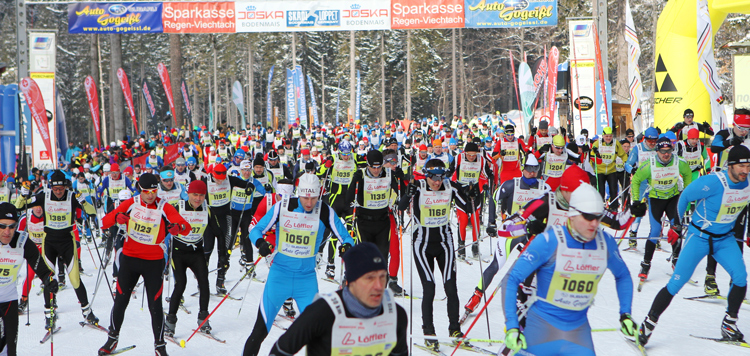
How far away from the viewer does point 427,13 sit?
22.8 m

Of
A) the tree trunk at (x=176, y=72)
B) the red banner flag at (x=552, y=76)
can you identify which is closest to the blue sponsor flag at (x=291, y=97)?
the tree trunk at (x=176, y=72)

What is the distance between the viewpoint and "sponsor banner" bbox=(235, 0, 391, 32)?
22828 millimetres

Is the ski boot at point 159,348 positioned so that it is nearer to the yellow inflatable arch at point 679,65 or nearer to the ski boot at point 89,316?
the ski boot at point 89,316

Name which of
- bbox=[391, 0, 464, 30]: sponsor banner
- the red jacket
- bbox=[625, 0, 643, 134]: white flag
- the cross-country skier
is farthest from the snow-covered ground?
bbox=[391, 0, 464, 30]: sponsor banner

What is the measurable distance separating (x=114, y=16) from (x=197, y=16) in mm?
3010

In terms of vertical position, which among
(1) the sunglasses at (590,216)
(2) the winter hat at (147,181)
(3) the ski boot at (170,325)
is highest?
(2) the winter hat at (147,181)

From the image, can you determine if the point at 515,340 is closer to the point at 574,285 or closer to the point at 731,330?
the point at 574,285

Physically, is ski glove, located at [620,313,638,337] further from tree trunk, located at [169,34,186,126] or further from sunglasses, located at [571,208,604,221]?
tree trunk, located at [169,34,186,126]

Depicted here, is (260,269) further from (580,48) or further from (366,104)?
(366,104)

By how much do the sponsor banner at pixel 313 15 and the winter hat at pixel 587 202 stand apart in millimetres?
19798

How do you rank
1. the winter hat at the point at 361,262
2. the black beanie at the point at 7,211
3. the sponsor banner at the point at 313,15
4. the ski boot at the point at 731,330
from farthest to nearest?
the sponsor banner at the point at 313,15, the ski boot at the point at 731,330, the black beanie at the point at 7,211, the winter hat at the point at 361,262

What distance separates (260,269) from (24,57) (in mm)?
13249

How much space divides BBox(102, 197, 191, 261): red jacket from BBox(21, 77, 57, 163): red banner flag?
14574 millimetres

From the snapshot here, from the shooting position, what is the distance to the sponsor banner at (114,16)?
23.0 metres
